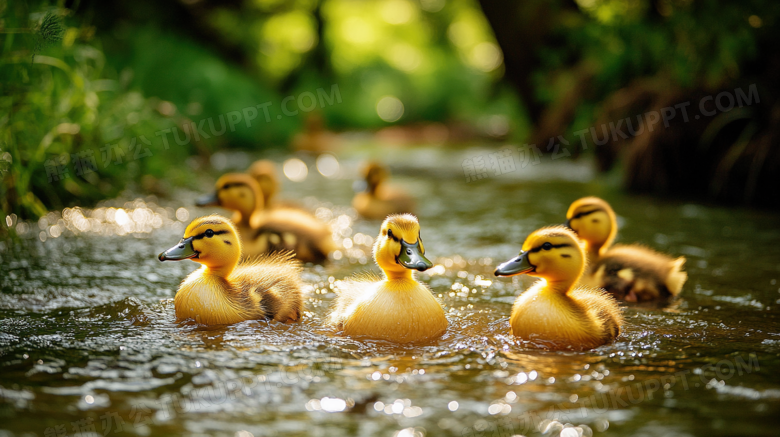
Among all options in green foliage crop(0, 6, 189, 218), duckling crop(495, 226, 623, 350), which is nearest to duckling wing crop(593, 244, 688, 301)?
duckling crop(495, 226, 623, 350)

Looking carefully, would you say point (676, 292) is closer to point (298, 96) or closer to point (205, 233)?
point (205, 233)

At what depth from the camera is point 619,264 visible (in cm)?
526

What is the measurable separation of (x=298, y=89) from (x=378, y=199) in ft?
37.8

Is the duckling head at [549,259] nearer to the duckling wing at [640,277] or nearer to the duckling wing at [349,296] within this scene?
the duckling wing at [349,296]

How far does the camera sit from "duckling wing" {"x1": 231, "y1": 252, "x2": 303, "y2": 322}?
4441 mm

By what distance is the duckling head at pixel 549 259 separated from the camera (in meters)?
4.18

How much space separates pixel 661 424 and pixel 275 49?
19.5 metres

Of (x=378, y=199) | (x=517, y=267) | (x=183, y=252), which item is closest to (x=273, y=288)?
(x=183, y=252)

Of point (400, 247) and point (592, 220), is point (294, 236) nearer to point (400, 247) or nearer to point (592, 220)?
point (400, 247)

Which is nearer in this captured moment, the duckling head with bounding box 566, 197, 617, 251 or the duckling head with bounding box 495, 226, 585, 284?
the duckling head with bounding box 495, 226, 585, 284

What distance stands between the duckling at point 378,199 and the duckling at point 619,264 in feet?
9.54

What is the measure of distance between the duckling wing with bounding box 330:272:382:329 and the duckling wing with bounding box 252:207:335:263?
145 cm

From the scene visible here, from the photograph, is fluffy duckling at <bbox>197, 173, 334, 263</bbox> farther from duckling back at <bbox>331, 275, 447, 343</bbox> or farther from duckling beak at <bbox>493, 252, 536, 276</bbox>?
duckling beak at <bbox>493, 252, 536, 276</bbox>

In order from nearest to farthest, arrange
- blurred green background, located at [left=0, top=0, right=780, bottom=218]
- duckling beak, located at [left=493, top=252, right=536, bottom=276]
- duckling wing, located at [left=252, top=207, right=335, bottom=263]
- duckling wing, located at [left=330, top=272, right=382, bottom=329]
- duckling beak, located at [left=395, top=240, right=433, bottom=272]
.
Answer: duckling beak, located at [left=395, top=240, right=433, bottom=272] → duckling beak, located at [left=493, top=252, right=536, bottom=276] → duckling wing, located at [left=330, top=272, right=382, bottom=329] → duckling wing, located at [left=252, top=207, right=335, bottom=263] → blurred green background, located at [left=0, top=0, right=780, bottom=218]
